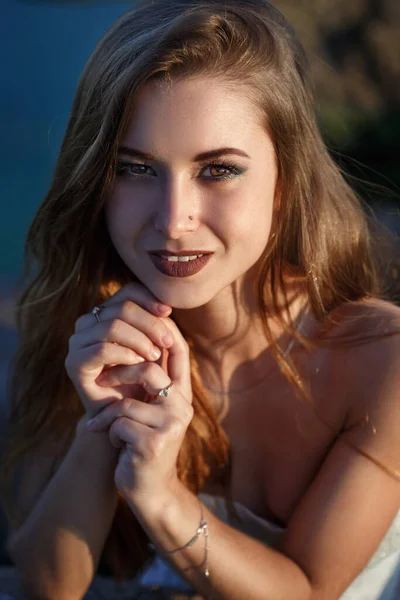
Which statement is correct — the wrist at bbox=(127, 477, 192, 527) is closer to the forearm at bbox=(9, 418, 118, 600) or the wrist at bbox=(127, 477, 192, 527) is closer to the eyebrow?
the forearm at bbox=(9, 418, 118, 600)

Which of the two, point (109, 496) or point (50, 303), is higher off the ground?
point (50, 303)

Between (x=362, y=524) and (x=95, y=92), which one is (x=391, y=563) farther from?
(x=95, y=92)

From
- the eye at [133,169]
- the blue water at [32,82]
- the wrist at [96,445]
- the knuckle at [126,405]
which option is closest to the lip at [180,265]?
the eye at [133,169]

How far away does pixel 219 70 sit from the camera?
75.2 inches

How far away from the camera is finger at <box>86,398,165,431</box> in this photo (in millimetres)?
1966

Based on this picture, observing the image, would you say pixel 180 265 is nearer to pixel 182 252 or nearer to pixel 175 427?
pixel 182 252

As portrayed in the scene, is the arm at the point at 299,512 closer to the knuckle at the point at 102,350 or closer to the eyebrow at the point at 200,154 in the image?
the knuckle at the point at 102,350

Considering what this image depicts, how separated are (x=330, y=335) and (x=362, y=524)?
0.56m

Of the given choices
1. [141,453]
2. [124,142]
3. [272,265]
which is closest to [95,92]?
[124,142]

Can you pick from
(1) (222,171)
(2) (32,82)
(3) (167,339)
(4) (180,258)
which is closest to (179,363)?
(3) (167,339)

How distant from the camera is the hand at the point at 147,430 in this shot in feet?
6.32

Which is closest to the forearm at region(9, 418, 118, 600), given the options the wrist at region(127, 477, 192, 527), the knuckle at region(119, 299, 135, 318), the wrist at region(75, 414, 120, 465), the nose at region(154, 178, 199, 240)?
the wrist at region(75, 414, 120, 465)

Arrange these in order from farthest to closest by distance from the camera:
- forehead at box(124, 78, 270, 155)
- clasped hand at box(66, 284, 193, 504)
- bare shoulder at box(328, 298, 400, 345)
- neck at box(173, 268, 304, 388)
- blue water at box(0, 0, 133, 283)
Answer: blue water at box(0, 0, 133, 283), neck at box(173, 268, 304, 388), bare shoulder at box(328, 298, 400, 345), clasped hand at box(66, 284, 193, 504), forehead at box(124, 78, 270, 155)

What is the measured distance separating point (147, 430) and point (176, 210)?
21.8 inches
